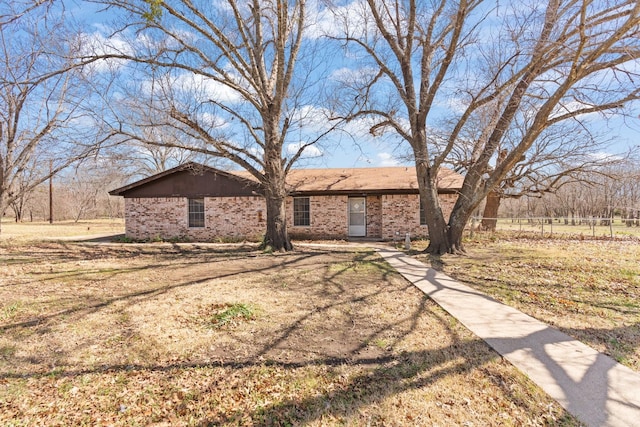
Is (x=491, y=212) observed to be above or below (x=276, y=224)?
above

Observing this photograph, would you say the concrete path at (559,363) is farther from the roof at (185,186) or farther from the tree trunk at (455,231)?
the roof at (185,186)

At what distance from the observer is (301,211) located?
15875mm

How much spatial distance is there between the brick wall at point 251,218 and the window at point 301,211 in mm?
213

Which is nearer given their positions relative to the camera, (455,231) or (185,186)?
(455,231)

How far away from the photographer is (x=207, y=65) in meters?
9.68

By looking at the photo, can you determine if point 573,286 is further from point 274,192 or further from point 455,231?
point 274,192

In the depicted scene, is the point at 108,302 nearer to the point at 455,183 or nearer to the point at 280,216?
A: the point at 280,216

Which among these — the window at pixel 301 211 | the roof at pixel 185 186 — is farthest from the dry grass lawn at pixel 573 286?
the roof at pixel 185 186

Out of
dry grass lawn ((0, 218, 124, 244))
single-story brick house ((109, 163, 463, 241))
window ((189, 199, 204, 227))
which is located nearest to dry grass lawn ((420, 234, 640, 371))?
single-story brick house ((109, 163, 463, 241))

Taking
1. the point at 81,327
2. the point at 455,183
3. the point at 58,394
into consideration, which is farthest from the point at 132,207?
the point at 455,183

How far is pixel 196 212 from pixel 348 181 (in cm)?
788

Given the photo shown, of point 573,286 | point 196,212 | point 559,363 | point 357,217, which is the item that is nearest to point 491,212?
point 357,217

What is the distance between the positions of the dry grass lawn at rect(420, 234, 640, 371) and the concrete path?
321 mm

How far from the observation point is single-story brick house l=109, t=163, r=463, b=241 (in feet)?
49.8
